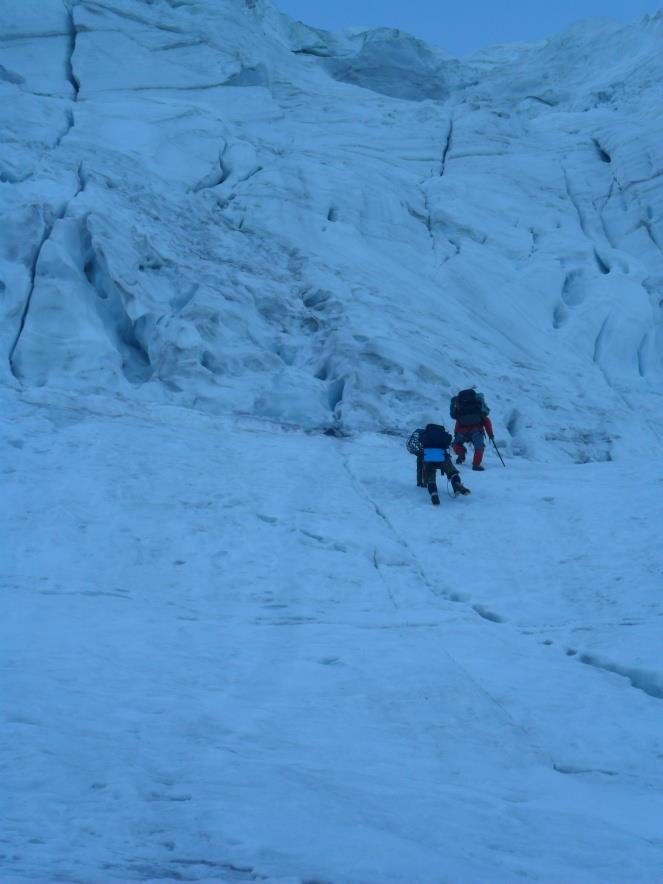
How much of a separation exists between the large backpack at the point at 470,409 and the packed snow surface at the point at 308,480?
34.4 inches

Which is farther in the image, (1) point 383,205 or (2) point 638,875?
(1) point 383,205

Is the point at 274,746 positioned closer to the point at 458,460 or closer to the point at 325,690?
the point at 325,690

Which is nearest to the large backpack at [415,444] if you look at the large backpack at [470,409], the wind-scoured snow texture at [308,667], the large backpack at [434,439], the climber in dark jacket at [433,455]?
the climber in dark jacket at [433,455]

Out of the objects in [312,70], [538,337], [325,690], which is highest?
[312,70]

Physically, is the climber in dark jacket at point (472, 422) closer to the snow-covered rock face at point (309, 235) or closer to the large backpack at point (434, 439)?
the snow-covered rock face at point (309, 235)

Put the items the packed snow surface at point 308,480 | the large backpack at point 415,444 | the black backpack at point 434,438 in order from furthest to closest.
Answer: the large backpack at point 415,444 < the black backpack at point 434,438 < the packed snow surface at point 308,480

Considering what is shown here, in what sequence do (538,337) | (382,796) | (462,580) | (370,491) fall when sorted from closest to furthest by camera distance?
1. (382,796)
2. (462,580)
3. (370,491)
4. (538,337)

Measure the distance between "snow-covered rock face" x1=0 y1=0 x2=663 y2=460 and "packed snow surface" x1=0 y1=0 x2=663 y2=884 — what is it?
3.3 inches

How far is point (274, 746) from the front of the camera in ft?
12.4

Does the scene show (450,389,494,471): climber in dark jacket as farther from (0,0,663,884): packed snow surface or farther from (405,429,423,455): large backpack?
(405,429,423,455): large backpack

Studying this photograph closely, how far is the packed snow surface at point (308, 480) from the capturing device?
3.30 metres

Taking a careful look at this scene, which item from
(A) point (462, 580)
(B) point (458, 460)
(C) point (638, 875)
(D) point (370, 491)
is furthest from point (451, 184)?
(C) point (638, 875)

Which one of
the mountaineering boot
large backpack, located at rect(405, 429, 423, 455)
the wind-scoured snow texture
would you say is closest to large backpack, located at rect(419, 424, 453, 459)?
large backpack, located at rect(405, 429, 423, 455)

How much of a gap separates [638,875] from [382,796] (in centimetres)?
103
